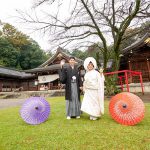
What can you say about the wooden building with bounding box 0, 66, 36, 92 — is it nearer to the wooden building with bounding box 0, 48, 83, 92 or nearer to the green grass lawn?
the wooden building with bounding box 0, 48, 83, 92

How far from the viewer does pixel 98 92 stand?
5496 mm

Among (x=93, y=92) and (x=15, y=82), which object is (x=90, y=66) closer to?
(x=93, y=92)

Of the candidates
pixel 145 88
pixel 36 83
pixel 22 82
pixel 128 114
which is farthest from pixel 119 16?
pixel 22 82

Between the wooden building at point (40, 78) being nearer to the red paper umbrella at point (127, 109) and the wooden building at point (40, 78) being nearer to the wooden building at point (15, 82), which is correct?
the wooden building at point (15, 82)

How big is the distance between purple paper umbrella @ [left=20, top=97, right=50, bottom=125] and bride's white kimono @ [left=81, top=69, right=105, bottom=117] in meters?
1.08

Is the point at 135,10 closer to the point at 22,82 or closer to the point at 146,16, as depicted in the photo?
the point at 146,16

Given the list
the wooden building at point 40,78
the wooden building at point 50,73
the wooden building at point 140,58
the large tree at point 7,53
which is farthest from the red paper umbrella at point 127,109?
the large tree at point 7,53

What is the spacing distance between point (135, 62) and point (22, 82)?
22963 millimetres

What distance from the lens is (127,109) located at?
14.8ft

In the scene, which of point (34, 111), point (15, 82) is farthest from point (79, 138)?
point (15, 82)

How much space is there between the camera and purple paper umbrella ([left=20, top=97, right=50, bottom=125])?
5.07 m

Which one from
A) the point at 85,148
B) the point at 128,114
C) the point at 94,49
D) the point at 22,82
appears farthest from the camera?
the point at 22,82

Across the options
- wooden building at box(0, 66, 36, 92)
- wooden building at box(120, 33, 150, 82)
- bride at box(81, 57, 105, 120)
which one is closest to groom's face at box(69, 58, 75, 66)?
bride at box(81, 57, 105, 120)

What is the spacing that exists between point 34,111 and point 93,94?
5.52ft
